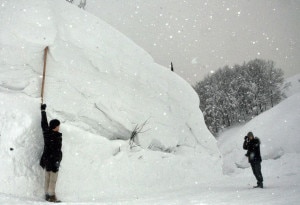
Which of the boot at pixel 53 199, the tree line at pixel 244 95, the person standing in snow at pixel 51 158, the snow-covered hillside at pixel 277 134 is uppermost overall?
the tree line at pixel 244 95

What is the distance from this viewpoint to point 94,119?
706cm

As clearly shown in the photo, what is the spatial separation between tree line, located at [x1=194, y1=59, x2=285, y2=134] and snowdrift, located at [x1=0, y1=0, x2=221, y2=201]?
4165cm

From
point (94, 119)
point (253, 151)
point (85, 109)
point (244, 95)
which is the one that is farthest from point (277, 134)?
point (244, 95)

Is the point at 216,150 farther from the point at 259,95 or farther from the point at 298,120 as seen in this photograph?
the point at 259,95

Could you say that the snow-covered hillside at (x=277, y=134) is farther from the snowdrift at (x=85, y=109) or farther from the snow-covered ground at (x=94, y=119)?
the snowdrift at (x=85, y=109)

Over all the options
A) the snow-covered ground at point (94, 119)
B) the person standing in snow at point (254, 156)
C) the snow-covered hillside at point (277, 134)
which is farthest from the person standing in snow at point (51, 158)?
the snow-covered hillside at point (277, 134)

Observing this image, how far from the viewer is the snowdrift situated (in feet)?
18.5

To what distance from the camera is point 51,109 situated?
253 inches

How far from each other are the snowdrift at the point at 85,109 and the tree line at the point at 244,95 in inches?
1640

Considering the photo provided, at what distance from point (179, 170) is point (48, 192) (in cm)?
438

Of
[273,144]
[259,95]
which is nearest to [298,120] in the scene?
[273,144]

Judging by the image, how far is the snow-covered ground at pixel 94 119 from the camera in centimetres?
543

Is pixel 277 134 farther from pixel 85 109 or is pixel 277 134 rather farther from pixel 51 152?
pixel 51 152

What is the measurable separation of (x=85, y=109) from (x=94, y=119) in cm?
34
